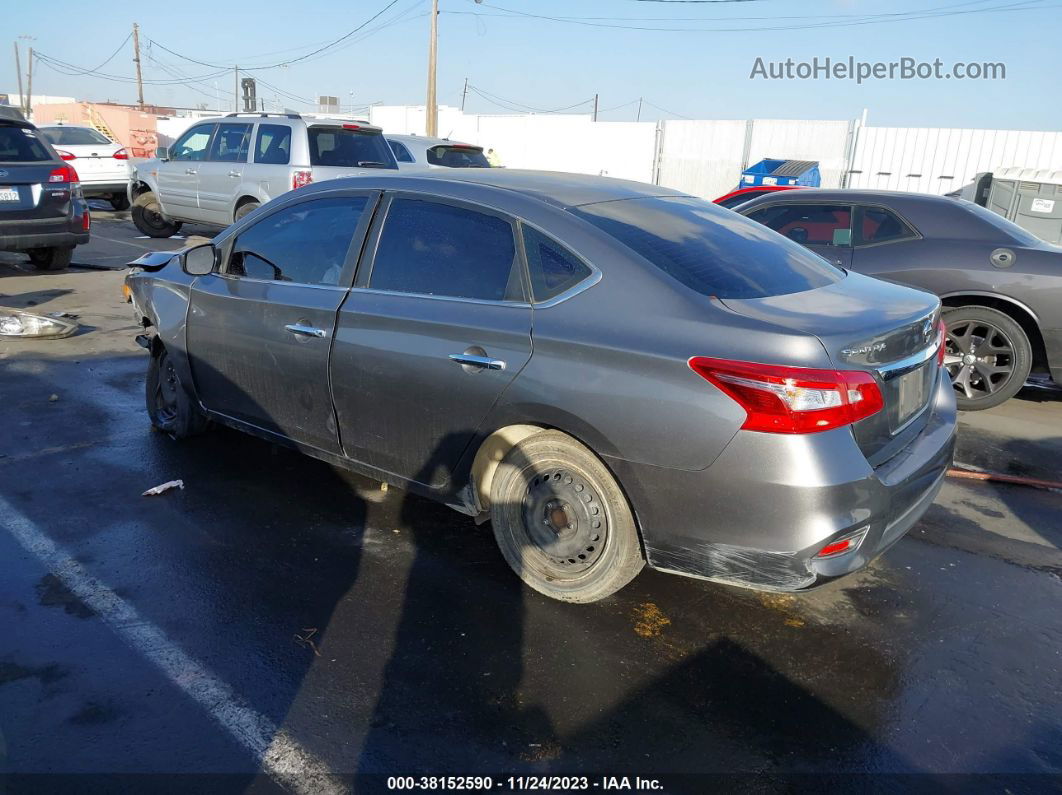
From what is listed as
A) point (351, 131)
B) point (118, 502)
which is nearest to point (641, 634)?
point (118, 502)

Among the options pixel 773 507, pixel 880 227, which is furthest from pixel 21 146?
pixel 773 507

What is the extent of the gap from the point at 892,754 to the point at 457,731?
1419mm

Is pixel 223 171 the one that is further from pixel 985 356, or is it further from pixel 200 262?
pixel 985 356

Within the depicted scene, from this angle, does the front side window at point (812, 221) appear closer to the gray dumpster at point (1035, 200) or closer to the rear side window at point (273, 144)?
the gray dumpster at point (1035, 200)

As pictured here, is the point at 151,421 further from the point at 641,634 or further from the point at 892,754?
the point at 892,754

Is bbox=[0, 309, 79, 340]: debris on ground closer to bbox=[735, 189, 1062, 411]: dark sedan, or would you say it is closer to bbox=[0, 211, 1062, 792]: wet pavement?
bbox=[0, 211, 1062, 792]: wet pavement

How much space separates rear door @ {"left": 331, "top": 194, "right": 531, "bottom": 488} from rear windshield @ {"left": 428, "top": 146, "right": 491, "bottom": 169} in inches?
438

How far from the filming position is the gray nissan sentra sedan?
2855mm

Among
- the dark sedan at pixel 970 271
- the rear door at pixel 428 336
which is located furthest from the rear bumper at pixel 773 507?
the dark sedan at pixel 970 271

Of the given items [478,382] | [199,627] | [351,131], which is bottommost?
[199,627]

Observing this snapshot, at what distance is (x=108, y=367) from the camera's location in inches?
269

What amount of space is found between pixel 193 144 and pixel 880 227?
10517 millimetres

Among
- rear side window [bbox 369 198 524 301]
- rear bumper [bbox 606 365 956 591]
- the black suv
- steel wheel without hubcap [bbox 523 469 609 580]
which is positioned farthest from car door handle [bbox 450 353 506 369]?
the black suv

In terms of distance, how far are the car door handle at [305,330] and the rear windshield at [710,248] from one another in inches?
53.9
